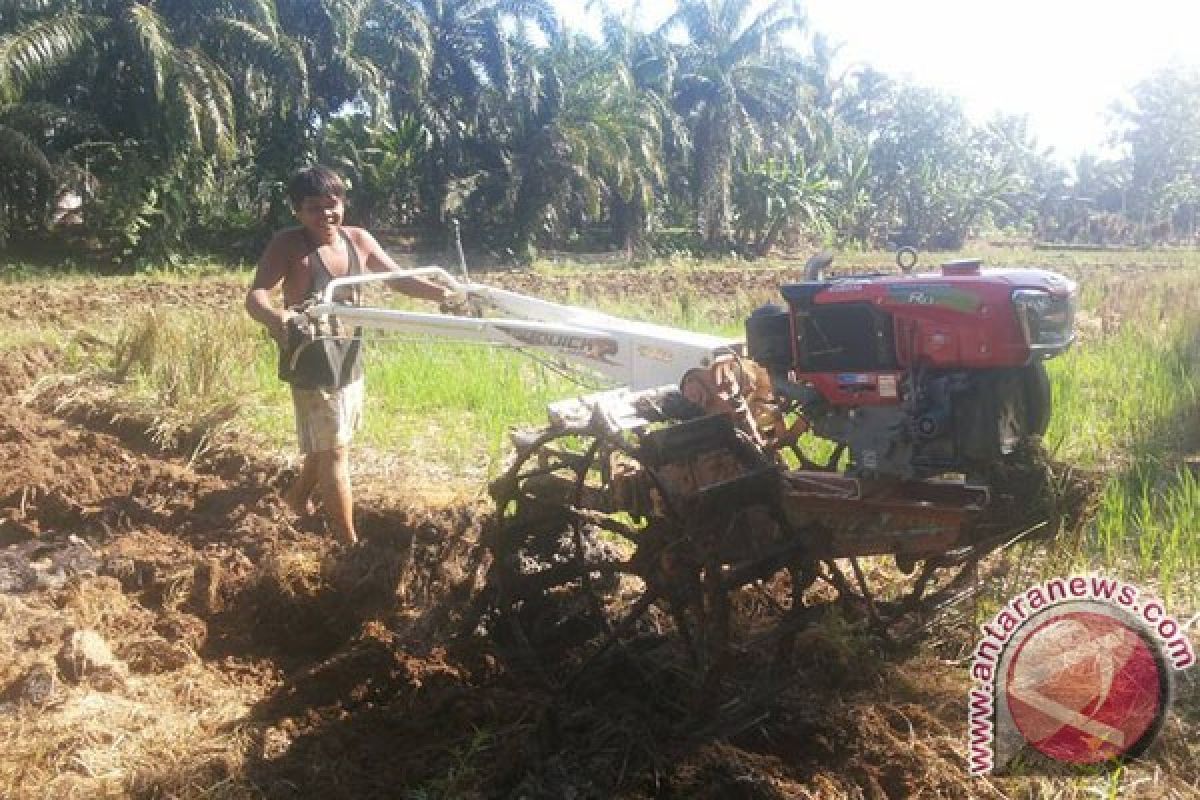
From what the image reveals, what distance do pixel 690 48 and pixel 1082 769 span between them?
29977 mm

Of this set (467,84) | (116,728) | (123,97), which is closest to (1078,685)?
(116,728)

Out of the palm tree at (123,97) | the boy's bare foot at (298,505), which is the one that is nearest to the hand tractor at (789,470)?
the boy's bare foot at (298,505)

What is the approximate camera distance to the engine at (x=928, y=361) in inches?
107

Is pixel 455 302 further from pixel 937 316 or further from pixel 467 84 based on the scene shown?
pixel 467 84

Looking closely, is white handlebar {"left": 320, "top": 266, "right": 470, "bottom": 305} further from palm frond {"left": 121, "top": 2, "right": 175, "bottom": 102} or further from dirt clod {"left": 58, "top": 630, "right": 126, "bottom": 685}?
palm frond {"left": 121, "top": 2, "right": 175, "bottom": 102}

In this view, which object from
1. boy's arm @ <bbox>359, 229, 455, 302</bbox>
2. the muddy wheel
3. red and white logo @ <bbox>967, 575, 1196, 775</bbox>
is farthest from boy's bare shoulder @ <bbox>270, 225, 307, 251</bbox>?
red and white logo @ <bbox>967, 575, 1196, 775</bbox>

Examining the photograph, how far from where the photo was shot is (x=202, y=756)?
256 centimetres

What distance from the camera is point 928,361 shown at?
2.84 metres

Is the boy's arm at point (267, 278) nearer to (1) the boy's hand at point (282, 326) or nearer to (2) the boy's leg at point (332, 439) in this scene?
(1) the boy's hand at point (282, 326)

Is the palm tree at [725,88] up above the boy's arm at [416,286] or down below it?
above

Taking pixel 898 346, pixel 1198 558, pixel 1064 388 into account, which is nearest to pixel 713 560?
pixel 898 346

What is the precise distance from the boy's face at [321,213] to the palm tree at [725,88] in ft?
81.1

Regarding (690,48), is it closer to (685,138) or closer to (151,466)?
(685,138)

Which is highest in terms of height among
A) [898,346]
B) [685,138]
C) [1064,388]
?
[685,138]
